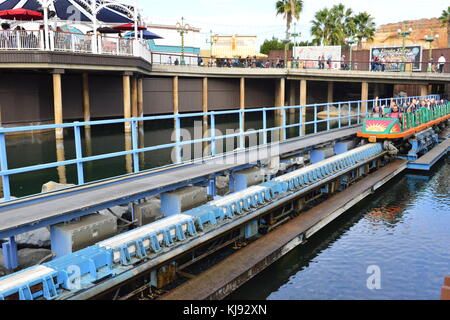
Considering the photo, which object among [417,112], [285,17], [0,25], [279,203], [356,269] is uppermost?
[285,17]

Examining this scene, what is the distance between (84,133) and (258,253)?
23214 millimetres

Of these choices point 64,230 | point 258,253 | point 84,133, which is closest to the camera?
point 64,230

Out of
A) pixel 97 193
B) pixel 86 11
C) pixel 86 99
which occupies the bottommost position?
pixel 97 193

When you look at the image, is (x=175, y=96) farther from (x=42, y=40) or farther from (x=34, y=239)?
(x=34, y=239)

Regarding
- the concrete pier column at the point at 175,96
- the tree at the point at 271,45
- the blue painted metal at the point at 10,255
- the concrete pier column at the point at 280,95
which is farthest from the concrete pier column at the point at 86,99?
the tree at the point at 271,45

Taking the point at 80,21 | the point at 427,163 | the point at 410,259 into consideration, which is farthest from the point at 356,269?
the point at 80,21

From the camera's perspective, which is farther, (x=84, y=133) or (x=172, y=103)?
(x=172, y=103)

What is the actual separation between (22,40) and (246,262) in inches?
768

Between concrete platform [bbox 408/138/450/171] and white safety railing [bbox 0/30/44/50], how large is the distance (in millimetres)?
17637

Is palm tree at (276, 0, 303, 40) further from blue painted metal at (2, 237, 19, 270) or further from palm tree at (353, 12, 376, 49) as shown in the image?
blue painted metal at (2, 237, 19, 270)

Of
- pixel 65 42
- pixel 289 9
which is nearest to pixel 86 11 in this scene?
pixel 65 42

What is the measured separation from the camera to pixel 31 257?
6.99m

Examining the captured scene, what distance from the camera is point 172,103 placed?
128 ft

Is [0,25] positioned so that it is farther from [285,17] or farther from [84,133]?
[285,17]
